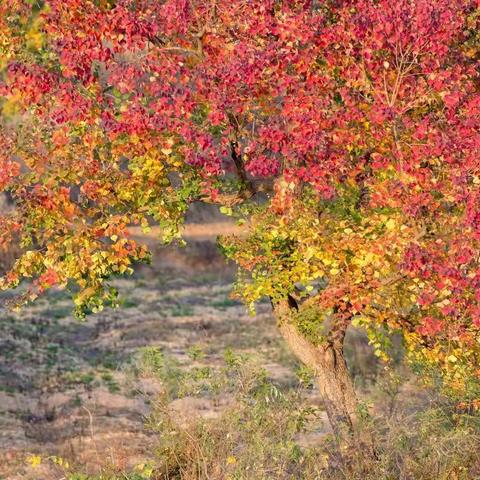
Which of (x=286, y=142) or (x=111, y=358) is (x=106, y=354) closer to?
(x=111, y=358)

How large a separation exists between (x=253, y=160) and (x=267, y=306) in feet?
88.6

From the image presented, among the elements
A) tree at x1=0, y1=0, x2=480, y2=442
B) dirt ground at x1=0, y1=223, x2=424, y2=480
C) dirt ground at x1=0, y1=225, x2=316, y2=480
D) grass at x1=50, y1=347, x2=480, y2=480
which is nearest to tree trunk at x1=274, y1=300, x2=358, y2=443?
tree at x1=0, y1=0, x2=480, y2=442

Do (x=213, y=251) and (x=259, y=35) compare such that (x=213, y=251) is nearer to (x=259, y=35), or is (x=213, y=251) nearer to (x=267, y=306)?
(x=267, y=306)

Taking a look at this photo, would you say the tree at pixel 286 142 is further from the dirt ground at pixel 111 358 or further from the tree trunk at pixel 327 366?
the dirt ground at pixel 111 358

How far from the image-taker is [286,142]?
1222 centimetres

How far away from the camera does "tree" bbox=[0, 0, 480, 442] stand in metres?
11.8

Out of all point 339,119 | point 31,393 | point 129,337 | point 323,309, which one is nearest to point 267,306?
point 129,337

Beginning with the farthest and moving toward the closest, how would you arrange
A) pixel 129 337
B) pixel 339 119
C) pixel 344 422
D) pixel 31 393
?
pixel 129 337 → pixel 31 393 → pixel 344 422 → pixel 339 119

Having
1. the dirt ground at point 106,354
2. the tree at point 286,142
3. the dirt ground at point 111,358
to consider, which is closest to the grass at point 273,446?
the dirt ground at point 111,358

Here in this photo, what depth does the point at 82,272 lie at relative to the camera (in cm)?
1327

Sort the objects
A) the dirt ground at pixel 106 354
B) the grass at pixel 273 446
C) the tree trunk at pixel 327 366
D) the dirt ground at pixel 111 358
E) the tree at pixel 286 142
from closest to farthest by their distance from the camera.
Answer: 1. the tree at pixel 286 142
2. the grass at pixel 273 446
3. the tree trunk at pixel 327 366
4. the dirt ground at pixel 111 358
5. the dirt ground at pixel 106 354

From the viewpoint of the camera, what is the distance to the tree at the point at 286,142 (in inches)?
465

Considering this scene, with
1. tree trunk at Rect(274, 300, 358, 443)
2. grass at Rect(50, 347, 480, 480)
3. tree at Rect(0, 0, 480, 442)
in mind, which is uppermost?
tree at Rect(0, 0, 480, 442)

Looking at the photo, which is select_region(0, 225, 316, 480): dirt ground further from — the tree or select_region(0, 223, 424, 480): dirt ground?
the tree
